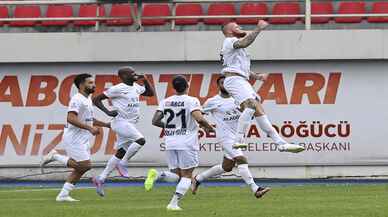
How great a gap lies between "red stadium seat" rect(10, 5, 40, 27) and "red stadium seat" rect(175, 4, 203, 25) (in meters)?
3.85

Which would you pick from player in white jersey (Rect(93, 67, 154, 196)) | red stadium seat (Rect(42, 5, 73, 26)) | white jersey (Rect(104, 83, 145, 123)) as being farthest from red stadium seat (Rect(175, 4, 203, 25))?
white jersey (Rect(104, 83, 145, 123))

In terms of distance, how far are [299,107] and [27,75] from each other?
7.01m

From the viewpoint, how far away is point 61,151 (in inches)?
1170

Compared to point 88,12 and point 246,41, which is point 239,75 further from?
point 88,12

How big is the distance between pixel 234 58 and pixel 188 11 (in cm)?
1442

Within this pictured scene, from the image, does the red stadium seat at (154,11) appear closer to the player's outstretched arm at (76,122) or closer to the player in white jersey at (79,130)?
the player in white jersey at (79,130)

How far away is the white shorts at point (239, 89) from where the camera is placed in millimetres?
16797

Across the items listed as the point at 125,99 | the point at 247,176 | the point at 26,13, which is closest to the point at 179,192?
the point at 247,176

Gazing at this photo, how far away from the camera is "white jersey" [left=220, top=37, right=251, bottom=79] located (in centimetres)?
1691

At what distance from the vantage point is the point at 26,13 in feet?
104

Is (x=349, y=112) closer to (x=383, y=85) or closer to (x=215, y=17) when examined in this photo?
(x=383, y=85)

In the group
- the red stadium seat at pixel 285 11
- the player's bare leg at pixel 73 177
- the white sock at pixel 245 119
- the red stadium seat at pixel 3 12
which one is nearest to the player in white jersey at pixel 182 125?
the white sock at pixel 245 119

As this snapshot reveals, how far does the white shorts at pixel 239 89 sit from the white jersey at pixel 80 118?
8.68 feet

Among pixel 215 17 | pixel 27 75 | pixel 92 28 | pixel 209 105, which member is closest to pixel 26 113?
pixel 27 75
